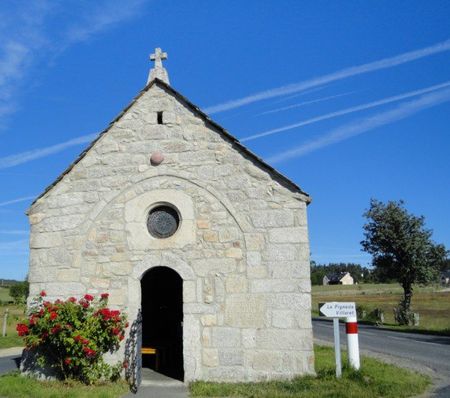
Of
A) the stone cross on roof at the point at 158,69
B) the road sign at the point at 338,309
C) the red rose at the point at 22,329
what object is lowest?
the red rose at the point at 22,329

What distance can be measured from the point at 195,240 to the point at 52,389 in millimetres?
3761

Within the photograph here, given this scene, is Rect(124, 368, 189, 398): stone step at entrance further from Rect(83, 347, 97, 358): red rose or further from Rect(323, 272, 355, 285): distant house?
Rect(323, 272, 355, 285): distant house

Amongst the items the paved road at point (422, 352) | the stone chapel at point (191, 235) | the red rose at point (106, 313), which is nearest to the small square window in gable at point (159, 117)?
the stone chapel at point (191, 235)

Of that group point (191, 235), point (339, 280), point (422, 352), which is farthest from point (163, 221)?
point (339, 280)

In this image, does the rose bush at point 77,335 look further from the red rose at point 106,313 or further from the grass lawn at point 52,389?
the grass lawn at point 52,389

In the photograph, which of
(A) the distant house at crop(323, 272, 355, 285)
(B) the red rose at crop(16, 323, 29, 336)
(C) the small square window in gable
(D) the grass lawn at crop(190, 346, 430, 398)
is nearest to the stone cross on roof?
(C) the small square window in gable

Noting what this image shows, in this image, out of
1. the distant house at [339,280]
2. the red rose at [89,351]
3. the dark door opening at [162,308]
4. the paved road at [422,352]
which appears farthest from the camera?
the distant house at [339,280]

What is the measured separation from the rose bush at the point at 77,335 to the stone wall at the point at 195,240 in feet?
1.53

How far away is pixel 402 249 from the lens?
2755 centimetres

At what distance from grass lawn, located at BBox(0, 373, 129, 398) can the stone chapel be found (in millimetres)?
809

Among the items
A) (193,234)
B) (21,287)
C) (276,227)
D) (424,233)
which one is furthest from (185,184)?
(21,287)

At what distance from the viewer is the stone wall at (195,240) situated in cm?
870

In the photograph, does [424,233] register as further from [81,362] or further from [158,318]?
[81,362]

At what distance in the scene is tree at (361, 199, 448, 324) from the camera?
2716 cm
